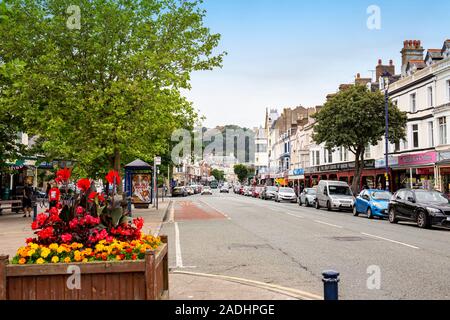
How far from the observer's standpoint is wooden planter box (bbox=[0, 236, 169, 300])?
4.98 metres

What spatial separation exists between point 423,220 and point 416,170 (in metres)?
18.0

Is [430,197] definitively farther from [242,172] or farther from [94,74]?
[242,172]

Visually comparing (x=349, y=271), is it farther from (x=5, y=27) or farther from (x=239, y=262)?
(x=5, y=27)

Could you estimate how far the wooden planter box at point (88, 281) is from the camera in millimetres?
4980

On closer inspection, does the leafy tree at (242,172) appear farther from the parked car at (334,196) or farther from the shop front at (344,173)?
the parked car at (334,196)

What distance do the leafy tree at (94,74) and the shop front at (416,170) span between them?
64.8 ft

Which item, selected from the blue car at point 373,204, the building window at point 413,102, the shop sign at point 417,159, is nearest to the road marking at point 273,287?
the blue car at point 373,204

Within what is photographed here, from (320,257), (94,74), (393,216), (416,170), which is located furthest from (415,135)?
(320,257)

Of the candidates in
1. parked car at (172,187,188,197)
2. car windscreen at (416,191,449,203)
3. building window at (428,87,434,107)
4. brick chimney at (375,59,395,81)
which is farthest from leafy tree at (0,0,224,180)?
parked car at (172,187,188,197)

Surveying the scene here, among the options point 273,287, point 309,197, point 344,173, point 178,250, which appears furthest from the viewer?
point 344,173

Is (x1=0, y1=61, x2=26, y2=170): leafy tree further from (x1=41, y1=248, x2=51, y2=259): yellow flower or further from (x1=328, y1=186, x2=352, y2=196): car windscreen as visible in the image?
(x1=328, y1=186, x2=352, y2=196): car windscreen

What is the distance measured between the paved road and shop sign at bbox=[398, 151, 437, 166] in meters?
18.4

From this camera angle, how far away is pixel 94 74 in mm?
22750
